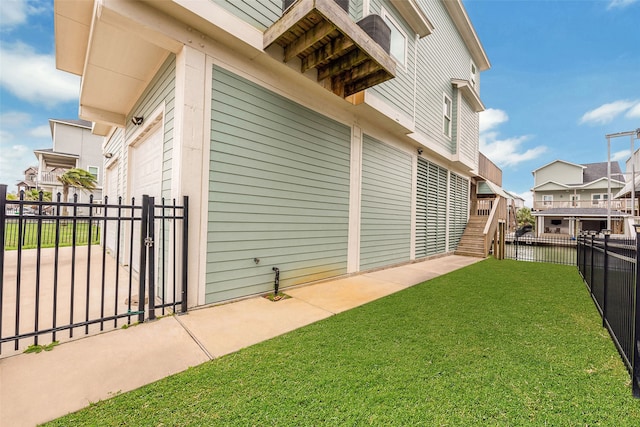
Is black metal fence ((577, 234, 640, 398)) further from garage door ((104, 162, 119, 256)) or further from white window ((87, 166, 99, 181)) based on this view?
white window ((87, 166, 99, 181))

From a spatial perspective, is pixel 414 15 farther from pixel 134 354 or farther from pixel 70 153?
pixel 70 153

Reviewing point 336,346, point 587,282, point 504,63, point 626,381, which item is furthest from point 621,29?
point 336,346

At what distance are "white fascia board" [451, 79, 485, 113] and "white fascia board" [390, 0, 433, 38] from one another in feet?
11.5

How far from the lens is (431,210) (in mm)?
9891

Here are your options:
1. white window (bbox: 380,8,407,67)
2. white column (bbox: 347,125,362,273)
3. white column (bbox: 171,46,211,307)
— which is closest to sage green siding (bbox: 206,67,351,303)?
white column (bbox: 171,46,211,307)

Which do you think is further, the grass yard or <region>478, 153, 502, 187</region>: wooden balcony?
<region>478, 153, 502, 187</region>: wooden balcony

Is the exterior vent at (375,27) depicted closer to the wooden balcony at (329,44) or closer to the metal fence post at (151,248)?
the wooden balcony at (329,44)

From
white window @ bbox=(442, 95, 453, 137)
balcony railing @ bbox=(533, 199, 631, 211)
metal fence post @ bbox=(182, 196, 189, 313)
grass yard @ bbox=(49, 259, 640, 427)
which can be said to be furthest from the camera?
balcony railing @ bbox=(533, 199, 631, 211)

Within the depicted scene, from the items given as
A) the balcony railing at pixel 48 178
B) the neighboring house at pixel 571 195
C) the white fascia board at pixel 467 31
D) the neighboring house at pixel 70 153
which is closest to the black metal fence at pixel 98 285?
the white fascia board at pixel 467 31

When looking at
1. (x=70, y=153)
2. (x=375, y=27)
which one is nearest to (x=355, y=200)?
(x=375, y=27)

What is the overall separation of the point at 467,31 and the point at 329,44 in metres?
10.3

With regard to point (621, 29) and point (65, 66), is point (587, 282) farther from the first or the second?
point (621, 29)

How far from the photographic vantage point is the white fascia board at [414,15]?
265 inches

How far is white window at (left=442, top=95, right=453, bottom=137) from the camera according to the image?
9977 millimetres
